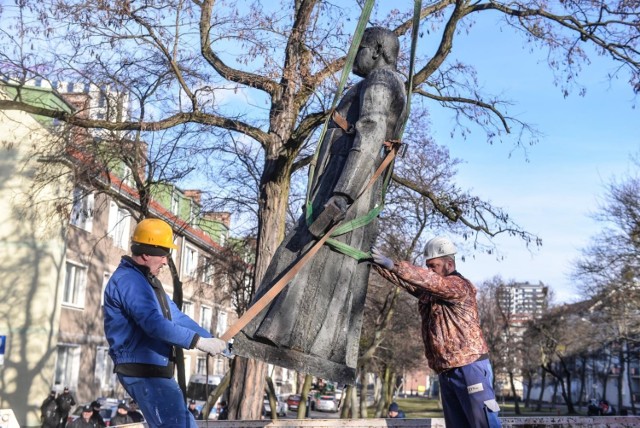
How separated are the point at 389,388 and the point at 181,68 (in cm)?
4140

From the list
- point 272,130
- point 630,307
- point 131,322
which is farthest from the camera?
point 630,307

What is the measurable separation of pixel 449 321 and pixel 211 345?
213 centimetres

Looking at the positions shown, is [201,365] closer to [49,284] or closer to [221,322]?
[221,322]

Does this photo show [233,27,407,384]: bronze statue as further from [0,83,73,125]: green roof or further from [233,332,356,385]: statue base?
[0,83,73,125]: green roof

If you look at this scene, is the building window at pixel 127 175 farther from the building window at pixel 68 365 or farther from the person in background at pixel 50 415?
the building window at pixel 68 365

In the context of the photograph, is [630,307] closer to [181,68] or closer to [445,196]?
[445,196]

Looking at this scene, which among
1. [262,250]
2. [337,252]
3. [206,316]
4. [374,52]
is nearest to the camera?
[337,252]

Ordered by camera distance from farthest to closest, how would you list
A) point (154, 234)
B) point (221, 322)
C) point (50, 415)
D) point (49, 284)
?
point (221, 322)
point (49, 284)
point (50, 415)
point (154, 234)

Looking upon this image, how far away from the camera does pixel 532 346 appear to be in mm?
75688

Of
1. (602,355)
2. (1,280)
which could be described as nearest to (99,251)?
(1,280)

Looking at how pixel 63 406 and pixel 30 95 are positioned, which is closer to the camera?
pixel 30 95

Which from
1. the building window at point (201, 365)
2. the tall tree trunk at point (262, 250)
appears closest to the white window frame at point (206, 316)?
the building window at point (201, 365)

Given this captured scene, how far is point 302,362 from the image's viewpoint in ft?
16.8

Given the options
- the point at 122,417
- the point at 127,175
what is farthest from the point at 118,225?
the point at 122,417
